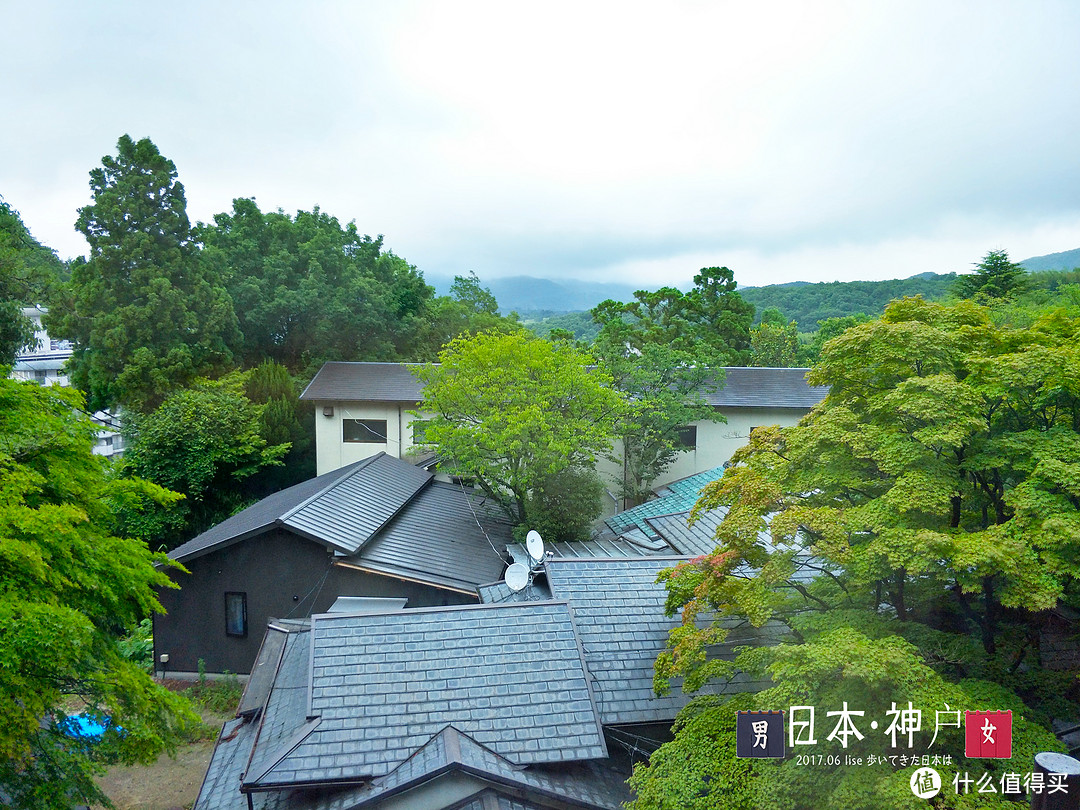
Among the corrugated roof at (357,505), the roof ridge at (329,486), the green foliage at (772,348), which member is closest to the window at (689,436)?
the corrugated roof at (357,505)

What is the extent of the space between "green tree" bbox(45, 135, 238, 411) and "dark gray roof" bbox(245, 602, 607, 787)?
18759mm

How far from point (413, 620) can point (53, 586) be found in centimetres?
442

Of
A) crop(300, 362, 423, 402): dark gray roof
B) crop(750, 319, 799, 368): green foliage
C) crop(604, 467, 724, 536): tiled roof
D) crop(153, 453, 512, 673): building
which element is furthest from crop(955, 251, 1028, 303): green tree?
crop(153, 453, 512, 673): building

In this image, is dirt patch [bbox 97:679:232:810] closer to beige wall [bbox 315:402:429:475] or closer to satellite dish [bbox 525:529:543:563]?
satellite dish [bbox 525:529:543:563]

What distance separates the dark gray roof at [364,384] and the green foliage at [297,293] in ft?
15.3

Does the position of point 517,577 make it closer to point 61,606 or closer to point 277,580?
point 277,580

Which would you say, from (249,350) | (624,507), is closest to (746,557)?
(624,507)

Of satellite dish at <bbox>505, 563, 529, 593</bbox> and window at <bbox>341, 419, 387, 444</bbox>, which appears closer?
satellite dish at <bbox>505, 563, 529, 593</bbox>

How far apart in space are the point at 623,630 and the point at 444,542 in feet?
26.6

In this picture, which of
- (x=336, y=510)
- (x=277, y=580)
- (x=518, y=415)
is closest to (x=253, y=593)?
(x=277, y=580)

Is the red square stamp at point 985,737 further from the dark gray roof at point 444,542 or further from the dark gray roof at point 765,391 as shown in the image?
the dark gray roof at point 765,391

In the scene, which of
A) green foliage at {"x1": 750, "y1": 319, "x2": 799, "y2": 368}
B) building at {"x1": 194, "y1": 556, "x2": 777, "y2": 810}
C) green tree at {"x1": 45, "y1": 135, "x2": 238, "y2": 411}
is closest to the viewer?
building at {"x1": 194, "y1": 556, "x2": 777, "y2": 810}

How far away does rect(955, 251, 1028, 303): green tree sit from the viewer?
34.7 meters

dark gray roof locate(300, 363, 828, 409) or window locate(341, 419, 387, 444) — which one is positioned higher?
dark gray roof locate(300, 363, 828, 409)
